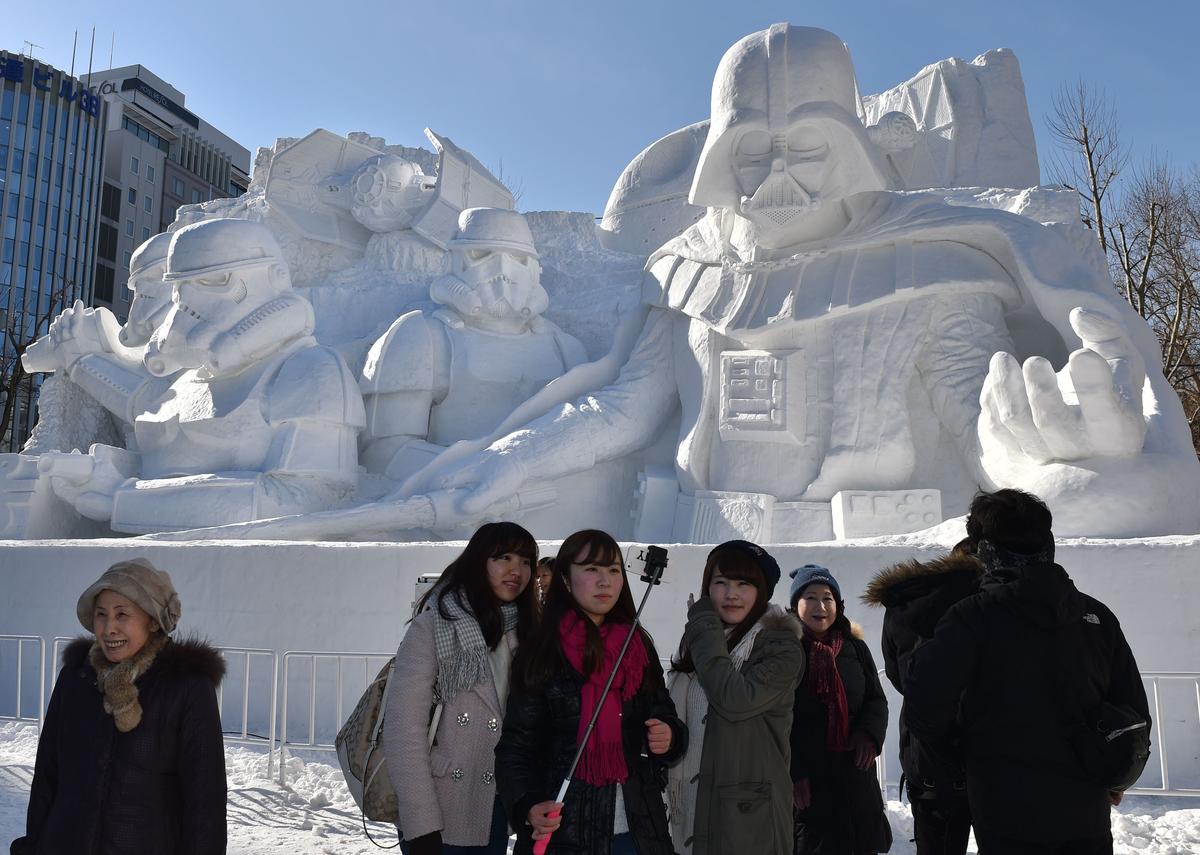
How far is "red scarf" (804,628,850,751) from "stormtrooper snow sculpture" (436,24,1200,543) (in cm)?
251

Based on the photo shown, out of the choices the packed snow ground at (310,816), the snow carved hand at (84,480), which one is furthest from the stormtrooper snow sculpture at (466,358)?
the packed snow ground at (310,816)

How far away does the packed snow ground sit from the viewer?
11.7 feet

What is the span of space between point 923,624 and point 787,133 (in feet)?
12.1

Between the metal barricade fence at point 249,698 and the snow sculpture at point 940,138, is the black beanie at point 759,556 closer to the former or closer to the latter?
the metal barricade fence at point 249,698

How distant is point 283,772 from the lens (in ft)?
14.3

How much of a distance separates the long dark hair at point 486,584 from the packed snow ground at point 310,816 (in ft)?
5.37

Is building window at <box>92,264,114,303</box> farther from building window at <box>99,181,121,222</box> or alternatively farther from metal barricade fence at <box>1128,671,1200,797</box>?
metal barricade fence at <box>1128,671,1200,797</box>

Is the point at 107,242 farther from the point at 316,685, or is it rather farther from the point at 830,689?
the point at 830,689

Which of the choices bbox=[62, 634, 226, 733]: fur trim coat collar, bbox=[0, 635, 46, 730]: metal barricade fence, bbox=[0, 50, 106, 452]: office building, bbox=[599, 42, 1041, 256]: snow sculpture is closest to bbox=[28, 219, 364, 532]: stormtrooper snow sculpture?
bbox=[0, 635, 46, 730]: metal barricade fence

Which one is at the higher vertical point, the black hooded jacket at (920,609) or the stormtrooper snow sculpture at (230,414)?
the stormtrooper snow sculpture at (230,414)

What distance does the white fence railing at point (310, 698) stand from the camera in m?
3.92

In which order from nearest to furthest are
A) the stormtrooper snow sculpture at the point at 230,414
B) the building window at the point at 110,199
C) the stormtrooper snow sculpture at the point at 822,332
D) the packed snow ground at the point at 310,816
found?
the packed snow ground at the point at 310,816
the stormtrooper snow sculpture at the point at 822,332
the stormtrooper snow sculpture at the point at 230,414
the building window at the point at 110,199

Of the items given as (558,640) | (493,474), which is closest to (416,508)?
(493,474)

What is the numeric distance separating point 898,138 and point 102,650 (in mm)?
6107
